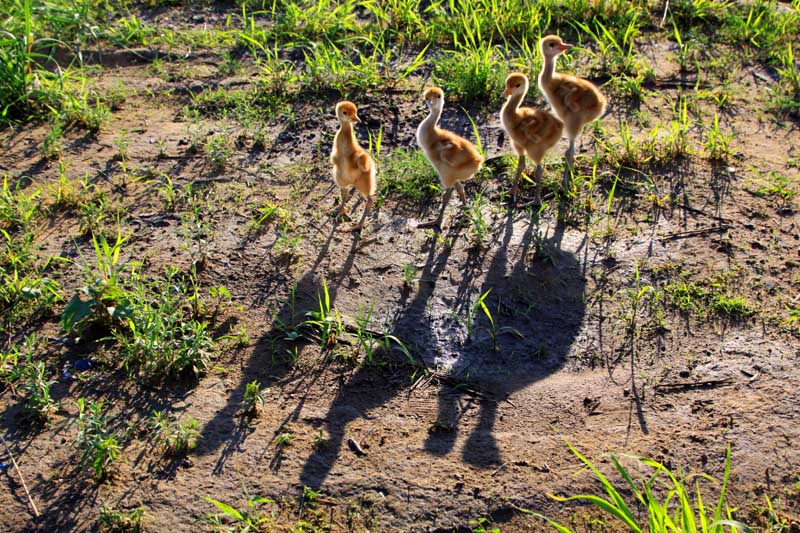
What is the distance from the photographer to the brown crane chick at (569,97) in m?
5.82

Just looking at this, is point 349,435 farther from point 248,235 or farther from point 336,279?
point 248,235

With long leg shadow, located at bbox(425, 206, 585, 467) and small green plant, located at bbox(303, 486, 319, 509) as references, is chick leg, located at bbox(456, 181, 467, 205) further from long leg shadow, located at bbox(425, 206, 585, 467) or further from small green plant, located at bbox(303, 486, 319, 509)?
small green plant, located at bbox(303, 486, 319, 509)

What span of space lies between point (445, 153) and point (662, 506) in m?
2.84

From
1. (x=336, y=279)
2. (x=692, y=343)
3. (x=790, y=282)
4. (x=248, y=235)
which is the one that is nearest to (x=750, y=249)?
(x=790, y=282)

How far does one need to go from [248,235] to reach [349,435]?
205cm

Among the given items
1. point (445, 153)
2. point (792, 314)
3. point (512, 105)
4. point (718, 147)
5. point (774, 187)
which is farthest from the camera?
point (718, 147)

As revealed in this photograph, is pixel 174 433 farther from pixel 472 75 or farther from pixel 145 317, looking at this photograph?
pixel 472 75

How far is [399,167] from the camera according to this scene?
6250 mm

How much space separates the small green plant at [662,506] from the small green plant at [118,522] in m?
1.98

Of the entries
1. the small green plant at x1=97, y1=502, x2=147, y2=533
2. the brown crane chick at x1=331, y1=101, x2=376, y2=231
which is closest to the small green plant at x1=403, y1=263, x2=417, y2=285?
the brown crane chick at x1=331, y1=101, x2=376, y2=231

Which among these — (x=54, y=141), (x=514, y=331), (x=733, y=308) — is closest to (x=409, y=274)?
(x=514, y=331)

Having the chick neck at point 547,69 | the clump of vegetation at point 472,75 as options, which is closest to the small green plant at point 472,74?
the clump of vegetation at point 472,75

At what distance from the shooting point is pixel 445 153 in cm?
544

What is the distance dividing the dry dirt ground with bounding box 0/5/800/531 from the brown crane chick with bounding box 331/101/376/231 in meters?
0.37
